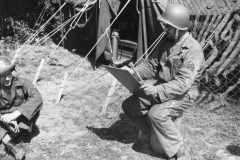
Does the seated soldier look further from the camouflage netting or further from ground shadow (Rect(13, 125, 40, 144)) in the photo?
the camouflage netting

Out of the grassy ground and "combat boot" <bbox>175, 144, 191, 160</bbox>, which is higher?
"combat boot" <bbox>175, 144, 191, 160</bbox>

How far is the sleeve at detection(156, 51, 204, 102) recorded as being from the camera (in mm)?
3279

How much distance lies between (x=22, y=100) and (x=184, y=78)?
6.88ft

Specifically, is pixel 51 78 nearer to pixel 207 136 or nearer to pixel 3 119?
pixel 3 119

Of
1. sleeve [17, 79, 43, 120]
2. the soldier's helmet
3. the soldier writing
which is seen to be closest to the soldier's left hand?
the soldier writing

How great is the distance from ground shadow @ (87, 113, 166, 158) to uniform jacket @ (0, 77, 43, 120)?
1053 millimetres

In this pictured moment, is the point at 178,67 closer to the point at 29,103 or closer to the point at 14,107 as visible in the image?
the point at 29,103

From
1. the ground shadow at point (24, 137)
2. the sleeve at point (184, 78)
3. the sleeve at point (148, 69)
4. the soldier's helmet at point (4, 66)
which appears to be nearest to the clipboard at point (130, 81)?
the sleeve at point (184, 78)

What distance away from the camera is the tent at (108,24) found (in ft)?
20.9

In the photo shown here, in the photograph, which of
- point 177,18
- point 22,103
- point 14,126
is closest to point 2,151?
point 14,126

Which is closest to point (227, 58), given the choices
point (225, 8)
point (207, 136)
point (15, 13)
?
point (225, 8)

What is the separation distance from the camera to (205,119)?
477 centimetres

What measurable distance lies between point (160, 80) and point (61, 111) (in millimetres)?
2211

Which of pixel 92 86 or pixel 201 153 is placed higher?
pixel 201 153
